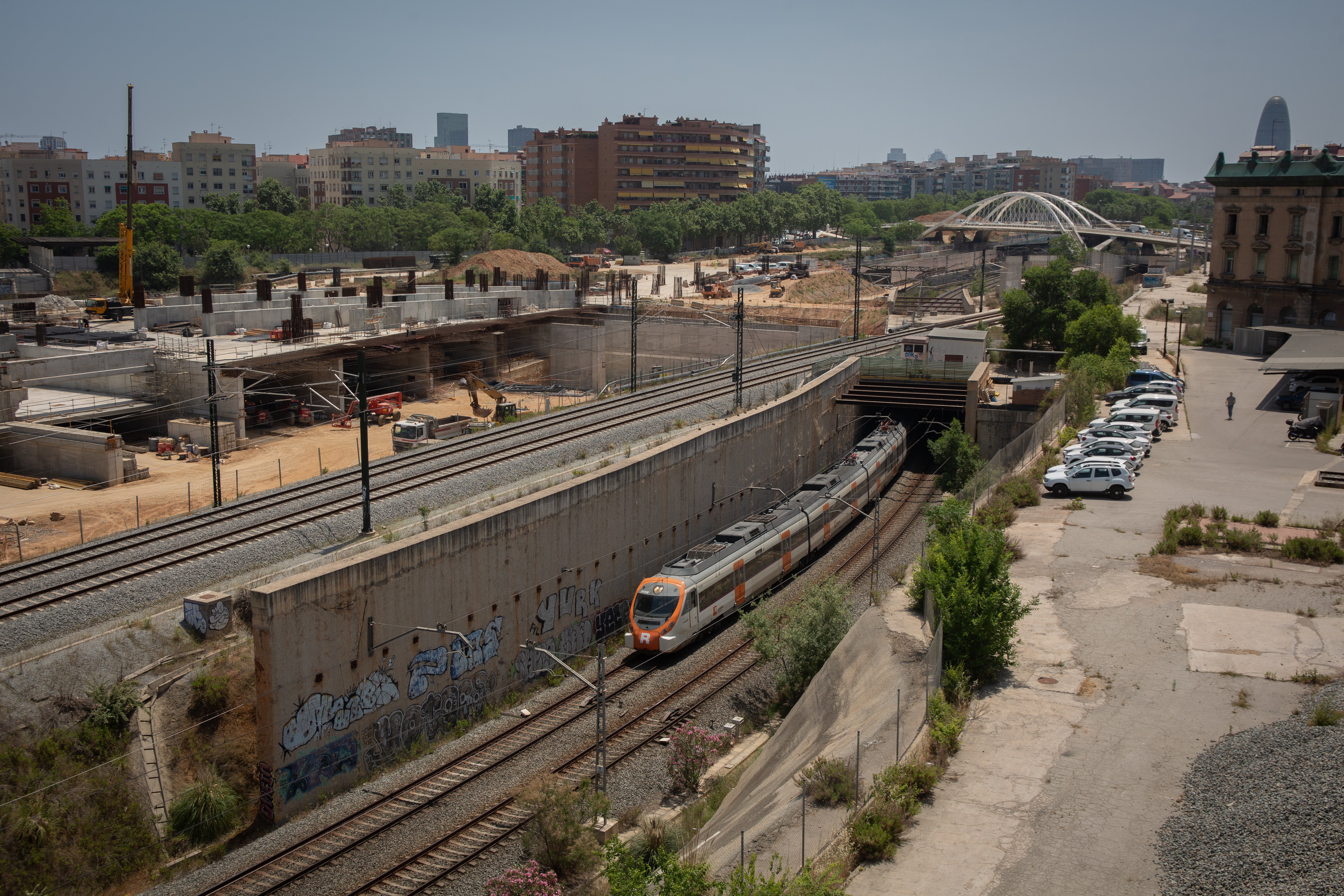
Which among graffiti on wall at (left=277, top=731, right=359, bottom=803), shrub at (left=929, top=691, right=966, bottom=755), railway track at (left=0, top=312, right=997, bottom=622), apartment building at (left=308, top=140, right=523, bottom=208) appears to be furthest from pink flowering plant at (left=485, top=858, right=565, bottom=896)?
apartment building at (left=308, top=140, right=523, bottom=208)

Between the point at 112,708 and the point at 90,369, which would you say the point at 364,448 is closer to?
the point at 112,708

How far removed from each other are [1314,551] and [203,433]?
146ft

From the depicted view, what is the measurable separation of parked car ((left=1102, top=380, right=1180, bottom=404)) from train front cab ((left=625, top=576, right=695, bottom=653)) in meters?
30.0

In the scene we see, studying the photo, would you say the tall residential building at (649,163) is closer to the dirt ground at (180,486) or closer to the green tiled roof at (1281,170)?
the green tiled roof at (1281,170)

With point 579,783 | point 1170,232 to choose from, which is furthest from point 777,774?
point 1170,232

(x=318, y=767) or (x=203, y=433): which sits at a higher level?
(x=203, y=433)

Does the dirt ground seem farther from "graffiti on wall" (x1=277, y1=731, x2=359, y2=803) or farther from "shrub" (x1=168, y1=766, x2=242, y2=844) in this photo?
"shrub" (x1=168, y1=766, x2=242, y2=844)

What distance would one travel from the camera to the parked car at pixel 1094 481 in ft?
115

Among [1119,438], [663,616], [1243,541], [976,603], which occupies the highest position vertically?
[1119,438]

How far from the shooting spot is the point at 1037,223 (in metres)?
187

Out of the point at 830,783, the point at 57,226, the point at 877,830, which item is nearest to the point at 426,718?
the point at 830,783

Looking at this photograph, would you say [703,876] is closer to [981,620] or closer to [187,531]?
[981,620]

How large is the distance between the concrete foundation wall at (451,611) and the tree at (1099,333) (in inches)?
1189

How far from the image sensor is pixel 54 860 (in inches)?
698
